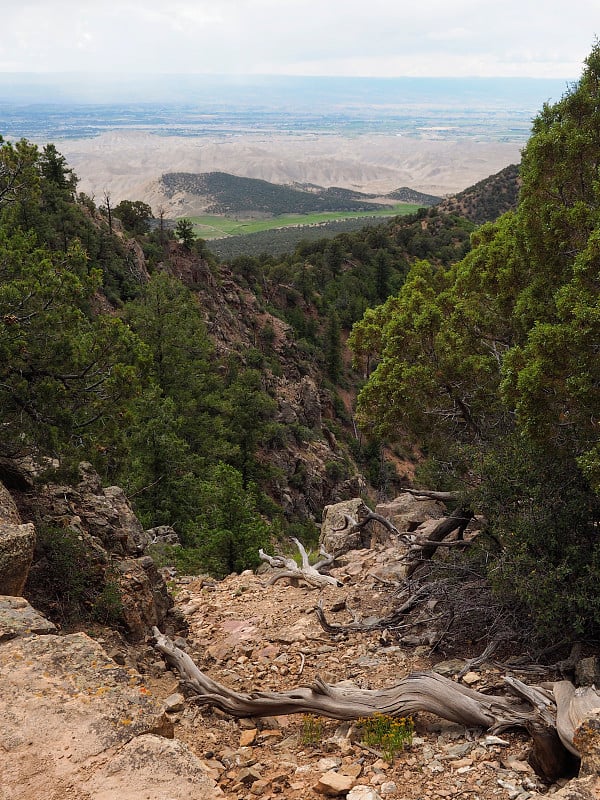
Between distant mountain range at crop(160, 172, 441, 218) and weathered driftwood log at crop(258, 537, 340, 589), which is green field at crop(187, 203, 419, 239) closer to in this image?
distant mountain range at crop(160, 172, 441, 218)

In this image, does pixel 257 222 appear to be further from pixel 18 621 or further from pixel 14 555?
pixel 18 621

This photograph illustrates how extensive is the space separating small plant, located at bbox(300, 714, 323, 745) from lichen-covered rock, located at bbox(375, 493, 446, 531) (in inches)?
364

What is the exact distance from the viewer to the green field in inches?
5960

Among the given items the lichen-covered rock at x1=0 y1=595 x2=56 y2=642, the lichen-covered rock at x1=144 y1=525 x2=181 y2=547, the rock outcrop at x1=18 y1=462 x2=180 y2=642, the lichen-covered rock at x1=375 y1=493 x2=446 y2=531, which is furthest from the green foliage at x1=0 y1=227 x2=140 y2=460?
the lichen-covered rock at x1=375 y1=493 x2=446 y2=531

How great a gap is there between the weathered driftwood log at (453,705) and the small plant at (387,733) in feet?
0.74

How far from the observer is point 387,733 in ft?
22.7

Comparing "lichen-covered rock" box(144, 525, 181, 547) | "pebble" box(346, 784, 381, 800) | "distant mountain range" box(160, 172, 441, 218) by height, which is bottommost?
"lichen-covered rock" box(144, 525, 181, 547)

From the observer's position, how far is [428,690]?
7414 millimetres

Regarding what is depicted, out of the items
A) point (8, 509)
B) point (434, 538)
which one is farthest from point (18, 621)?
point (434, 538)

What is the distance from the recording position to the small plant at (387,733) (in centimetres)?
664

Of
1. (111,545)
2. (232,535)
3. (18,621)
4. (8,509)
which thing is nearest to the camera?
(18,621)

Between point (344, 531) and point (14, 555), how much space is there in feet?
35.2

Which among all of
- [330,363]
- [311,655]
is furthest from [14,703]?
[330,363]

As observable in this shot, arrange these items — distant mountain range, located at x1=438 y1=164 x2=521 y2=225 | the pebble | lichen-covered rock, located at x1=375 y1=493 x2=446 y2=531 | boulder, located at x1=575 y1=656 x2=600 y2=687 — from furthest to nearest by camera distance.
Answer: distant mountain range, located at x1=438 y1=164 x2=521 y2=225 → lichen-covered rock, located at x1=375 y1=493 x2=446 y2=531 → boulder, located at x1=575 y1=656 x2=600 y2=687 → the pebble
